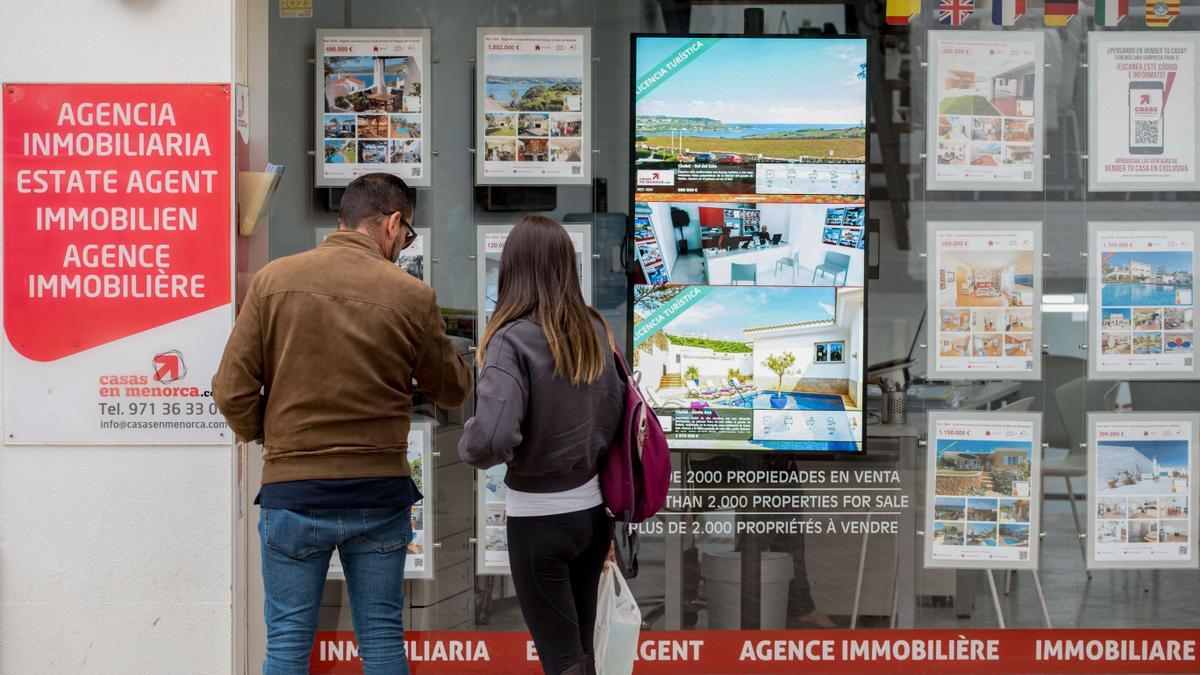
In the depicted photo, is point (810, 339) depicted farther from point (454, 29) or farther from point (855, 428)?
point (454, 29)

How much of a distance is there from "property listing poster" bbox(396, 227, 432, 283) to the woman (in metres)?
1.27

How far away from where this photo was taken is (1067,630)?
482 centimetres

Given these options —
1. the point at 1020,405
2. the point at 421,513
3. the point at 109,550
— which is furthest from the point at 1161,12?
the point at 109,550

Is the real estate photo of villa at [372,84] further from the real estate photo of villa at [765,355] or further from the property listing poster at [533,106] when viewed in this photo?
the real estate photo of villa at [765,355]

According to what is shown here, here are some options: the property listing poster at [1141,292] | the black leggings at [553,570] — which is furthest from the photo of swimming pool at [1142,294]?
the black leggings at [553,570]

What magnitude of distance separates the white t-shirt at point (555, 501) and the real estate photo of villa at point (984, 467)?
1.83 metres

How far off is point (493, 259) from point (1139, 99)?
2537 millimetres

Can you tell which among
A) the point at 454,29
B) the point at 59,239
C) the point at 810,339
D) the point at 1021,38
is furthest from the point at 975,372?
the point at 59,239

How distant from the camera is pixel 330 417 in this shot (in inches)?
133

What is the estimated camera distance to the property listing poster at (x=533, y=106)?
471 cm

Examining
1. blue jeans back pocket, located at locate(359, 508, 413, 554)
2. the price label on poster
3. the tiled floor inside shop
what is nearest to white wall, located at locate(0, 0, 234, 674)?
the price label on poster

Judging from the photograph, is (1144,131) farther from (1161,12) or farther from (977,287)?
(977,287)

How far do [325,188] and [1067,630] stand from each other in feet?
10.9

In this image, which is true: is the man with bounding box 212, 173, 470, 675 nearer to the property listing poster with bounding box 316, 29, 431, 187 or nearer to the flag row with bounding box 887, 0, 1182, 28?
the property listing poster with bounding box 316, 29, 431, 187
